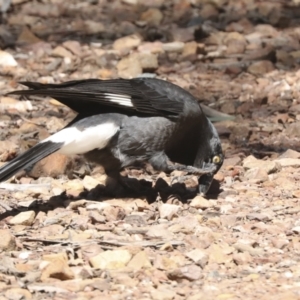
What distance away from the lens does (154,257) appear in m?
4.33

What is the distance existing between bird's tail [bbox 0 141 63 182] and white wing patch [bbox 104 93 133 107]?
0.45 metres

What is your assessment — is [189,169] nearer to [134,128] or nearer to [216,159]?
[216,159]

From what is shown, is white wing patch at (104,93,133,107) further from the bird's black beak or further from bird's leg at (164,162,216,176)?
the bird's black beak

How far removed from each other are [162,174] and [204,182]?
1.92 feet

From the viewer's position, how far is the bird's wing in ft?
17.8

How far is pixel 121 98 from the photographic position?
5598 mm

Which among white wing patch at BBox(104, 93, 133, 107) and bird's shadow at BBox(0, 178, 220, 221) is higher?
white wing patch at BBox(104, 93, 133, 107)

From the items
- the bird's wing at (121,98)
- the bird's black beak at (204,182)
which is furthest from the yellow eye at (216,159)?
the bird's wing at (121,98)

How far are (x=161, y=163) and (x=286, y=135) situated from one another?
1526 millimetres

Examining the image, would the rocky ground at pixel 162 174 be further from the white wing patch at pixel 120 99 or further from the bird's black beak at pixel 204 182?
the white wing patch at pixel 120 99

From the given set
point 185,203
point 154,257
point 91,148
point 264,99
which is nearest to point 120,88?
point 91,148

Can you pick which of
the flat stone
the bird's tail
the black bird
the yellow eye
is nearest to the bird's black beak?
the black bird

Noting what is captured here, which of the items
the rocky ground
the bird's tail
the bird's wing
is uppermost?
the bird's wing

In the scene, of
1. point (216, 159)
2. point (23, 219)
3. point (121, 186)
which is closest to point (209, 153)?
point (216, 159)
